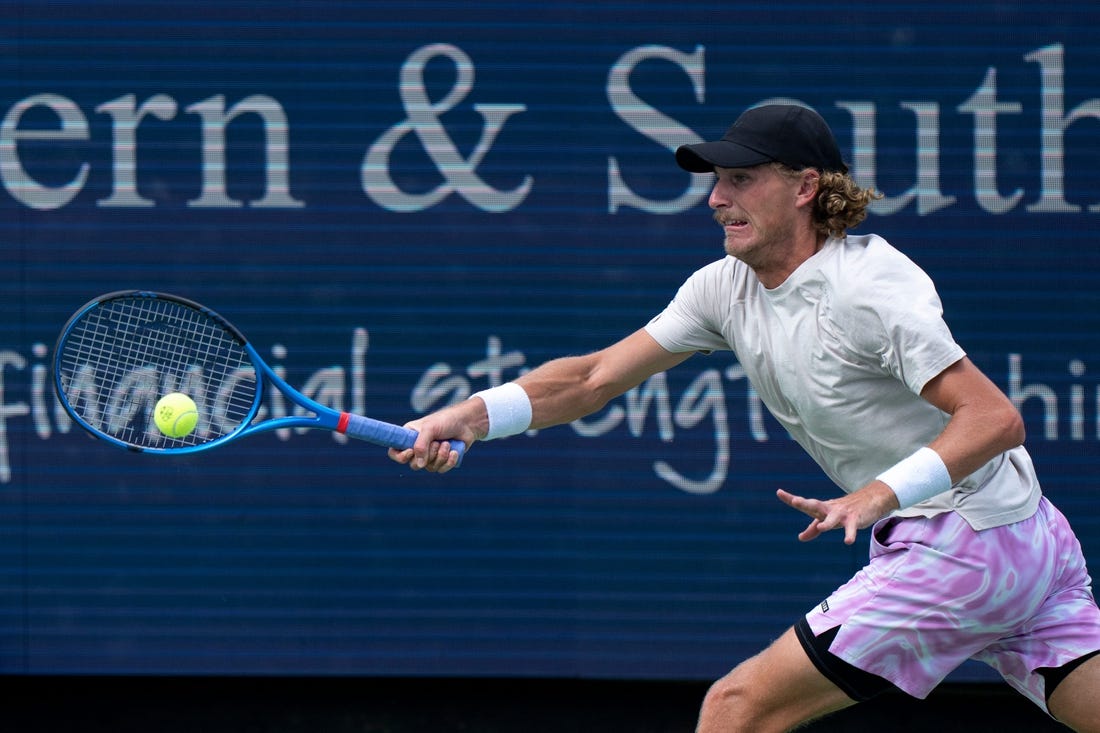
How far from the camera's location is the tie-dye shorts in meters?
3.37

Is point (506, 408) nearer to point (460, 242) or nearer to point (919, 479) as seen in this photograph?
point (919, 479)

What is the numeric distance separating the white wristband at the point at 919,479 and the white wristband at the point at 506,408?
3.17 feet

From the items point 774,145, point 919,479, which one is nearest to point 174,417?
point 774,145

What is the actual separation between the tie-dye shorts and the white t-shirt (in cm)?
5

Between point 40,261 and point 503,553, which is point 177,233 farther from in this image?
point 503,553

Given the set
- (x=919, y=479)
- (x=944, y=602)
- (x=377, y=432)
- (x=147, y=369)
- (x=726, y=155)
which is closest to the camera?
(x=919, y=479)

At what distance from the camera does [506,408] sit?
3.78 metres

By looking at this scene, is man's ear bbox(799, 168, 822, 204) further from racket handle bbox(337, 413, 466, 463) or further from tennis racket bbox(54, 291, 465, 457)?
tennis racket bbox(54, 291, 465, 457)

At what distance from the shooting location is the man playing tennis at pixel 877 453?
10.8ft

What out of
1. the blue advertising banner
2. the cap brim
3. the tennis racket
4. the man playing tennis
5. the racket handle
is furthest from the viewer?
the blue advertising banner

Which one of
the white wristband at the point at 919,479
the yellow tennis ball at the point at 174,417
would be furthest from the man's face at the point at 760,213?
the yellow tennis ball at the point at 174,417

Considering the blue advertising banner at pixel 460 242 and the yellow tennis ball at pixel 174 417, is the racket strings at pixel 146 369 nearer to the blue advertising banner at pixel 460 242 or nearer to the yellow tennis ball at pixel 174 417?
the blue advertising banner at pixel 460 242

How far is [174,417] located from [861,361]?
64.2 inches

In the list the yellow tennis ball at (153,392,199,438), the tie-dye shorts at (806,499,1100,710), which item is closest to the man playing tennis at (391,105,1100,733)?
the tie-dye shorts at (806,499,1100,710)
